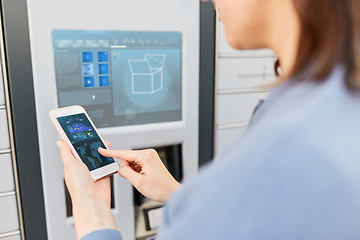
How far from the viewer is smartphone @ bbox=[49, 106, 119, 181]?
2.83ft

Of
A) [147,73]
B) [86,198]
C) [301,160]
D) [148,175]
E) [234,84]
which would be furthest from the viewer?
[234,84]

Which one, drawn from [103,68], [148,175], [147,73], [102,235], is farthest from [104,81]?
[102,235]

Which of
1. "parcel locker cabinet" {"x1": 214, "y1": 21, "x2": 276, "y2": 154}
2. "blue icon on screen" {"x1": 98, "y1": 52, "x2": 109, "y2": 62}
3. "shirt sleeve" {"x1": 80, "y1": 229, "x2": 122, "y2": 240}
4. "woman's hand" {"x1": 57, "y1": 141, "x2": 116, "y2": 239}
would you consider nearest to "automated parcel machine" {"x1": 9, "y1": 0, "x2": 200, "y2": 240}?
"blue icon on screen" {"x1": 98, "y1": 52, "x2": 109, "y2": 62}

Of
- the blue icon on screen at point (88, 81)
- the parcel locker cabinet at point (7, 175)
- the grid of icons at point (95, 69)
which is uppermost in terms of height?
the grid of icons at point (95, 69)

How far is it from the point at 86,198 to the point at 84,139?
270 mm

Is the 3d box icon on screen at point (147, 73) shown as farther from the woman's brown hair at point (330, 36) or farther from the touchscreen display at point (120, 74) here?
the woman's brown hair at point (330, 36)

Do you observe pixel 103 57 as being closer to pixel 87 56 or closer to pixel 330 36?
pixel 87 56

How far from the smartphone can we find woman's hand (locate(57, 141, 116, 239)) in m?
0.03

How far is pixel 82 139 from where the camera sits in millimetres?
902

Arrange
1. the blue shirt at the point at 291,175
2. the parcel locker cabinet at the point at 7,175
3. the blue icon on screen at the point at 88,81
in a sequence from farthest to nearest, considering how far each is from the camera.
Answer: the blue icon on screen at the point at 88,81
the parcel locker cabinet at the point at 7,175
the blue shirt at the point at 291,175

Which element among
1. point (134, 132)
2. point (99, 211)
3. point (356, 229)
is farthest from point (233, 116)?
point (356, 229)

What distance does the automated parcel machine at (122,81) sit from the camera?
3.17 feet

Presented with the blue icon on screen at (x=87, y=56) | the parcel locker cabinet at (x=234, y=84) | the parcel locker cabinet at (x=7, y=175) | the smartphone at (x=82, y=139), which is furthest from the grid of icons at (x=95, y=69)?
the parcel locker cabinet at (x=234, y=84)

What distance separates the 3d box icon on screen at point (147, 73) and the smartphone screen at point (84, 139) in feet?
0.78
